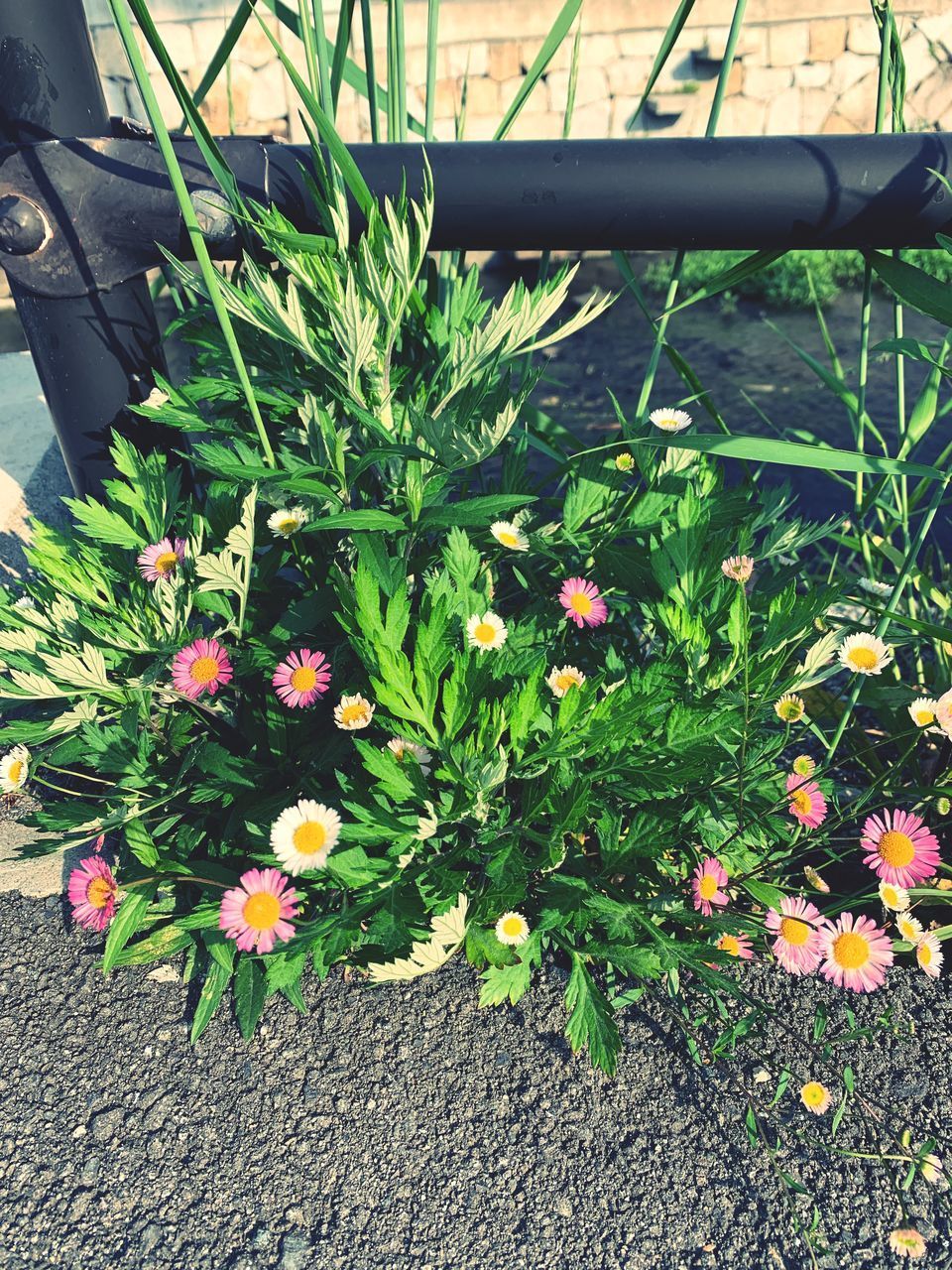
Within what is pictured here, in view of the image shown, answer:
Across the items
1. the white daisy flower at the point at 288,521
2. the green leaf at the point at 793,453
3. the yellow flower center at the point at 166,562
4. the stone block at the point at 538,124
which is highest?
the green leaf at the point at 793,453

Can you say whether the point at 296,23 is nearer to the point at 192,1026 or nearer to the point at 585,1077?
the point at 192,1026

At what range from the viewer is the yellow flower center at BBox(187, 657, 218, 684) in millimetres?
1379

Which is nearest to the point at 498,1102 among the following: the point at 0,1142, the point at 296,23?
the point at 0,1142

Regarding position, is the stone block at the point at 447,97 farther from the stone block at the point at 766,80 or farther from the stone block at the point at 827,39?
the stone block at the point at 827,39

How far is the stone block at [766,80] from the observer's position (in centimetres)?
700

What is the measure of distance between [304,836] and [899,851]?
0.80 m

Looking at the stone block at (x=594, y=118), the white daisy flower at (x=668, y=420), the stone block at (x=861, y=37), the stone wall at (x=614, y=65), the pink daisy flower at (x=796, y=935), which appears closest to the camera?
the pink daisy flower at (x=796, y=935)

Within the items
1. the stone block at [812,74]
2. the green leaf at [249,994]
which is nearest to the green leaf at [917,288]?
the green leaf at [249,994]

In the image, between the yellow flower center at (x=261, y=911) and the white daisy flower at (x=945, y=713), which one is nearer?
the yellow flower center at (x=261, y=911)

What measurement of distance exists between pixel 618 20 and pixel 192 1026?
739 cm

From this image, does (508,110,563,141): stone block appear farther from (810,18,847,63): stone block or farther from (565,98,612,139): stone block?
(810,18,847,63): stone block

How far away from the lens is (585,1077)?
1320 millimetres

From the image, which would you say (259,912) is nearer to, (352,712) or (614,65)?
(352,712)

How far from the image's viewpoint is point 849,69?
7016mm
